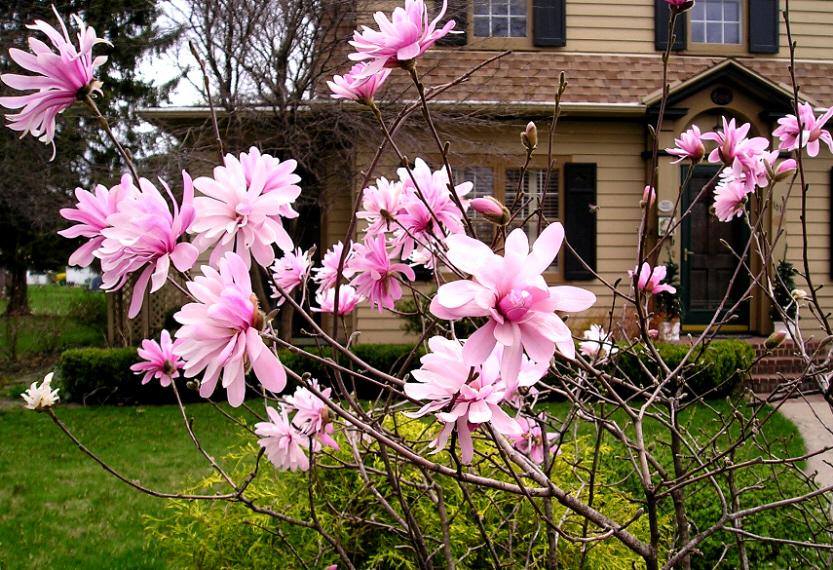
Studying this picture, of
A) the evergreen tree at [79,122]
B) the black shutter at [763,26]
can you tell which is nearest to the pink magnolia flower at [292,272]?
the evergreen tree at [79,122]

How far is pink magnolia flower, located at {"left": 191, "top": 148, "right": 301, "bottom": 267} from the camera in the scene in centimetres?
91

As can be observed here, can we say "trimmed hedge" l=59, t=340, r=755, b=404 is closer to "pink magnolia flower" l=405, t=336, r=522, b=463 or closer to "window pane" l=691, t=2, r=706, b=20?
"window pane" l=691, t=2, r=706, b=20

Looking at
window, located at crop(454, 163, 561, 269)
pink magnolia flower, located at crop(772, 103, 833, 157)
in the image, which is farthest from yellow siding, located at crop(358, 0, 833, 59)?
pink magnolia flower, located at crop(772, 103, 833, 157)

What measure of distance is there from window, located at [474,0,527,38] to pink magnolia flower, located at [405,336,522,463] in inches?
364

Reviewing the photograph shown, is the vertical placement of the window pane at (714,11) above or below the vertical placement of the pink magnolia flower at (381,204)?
above

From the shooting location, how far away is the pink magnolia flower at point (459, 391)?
0.93m

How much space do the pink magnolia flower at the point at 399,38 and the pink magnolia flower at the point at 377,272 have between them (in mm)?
409

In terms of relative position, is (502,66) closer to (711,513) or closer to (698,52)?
(698,52)

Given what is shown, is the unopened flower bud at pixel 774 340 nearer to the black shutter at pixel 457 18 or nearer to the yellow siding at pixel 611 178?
the black shutter at pixel 457 18

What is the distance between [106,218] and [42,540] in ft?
13.3

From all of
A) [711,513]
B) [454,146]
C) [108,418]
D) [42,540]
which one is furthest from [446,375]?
[454,146]

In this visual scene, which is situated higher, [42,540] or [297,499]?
[297,499]

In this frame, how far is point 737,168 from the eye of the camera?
1808mm

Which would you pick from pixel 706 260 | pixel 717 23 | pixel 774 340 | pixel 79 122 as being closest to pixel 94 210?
pixel 774 340
